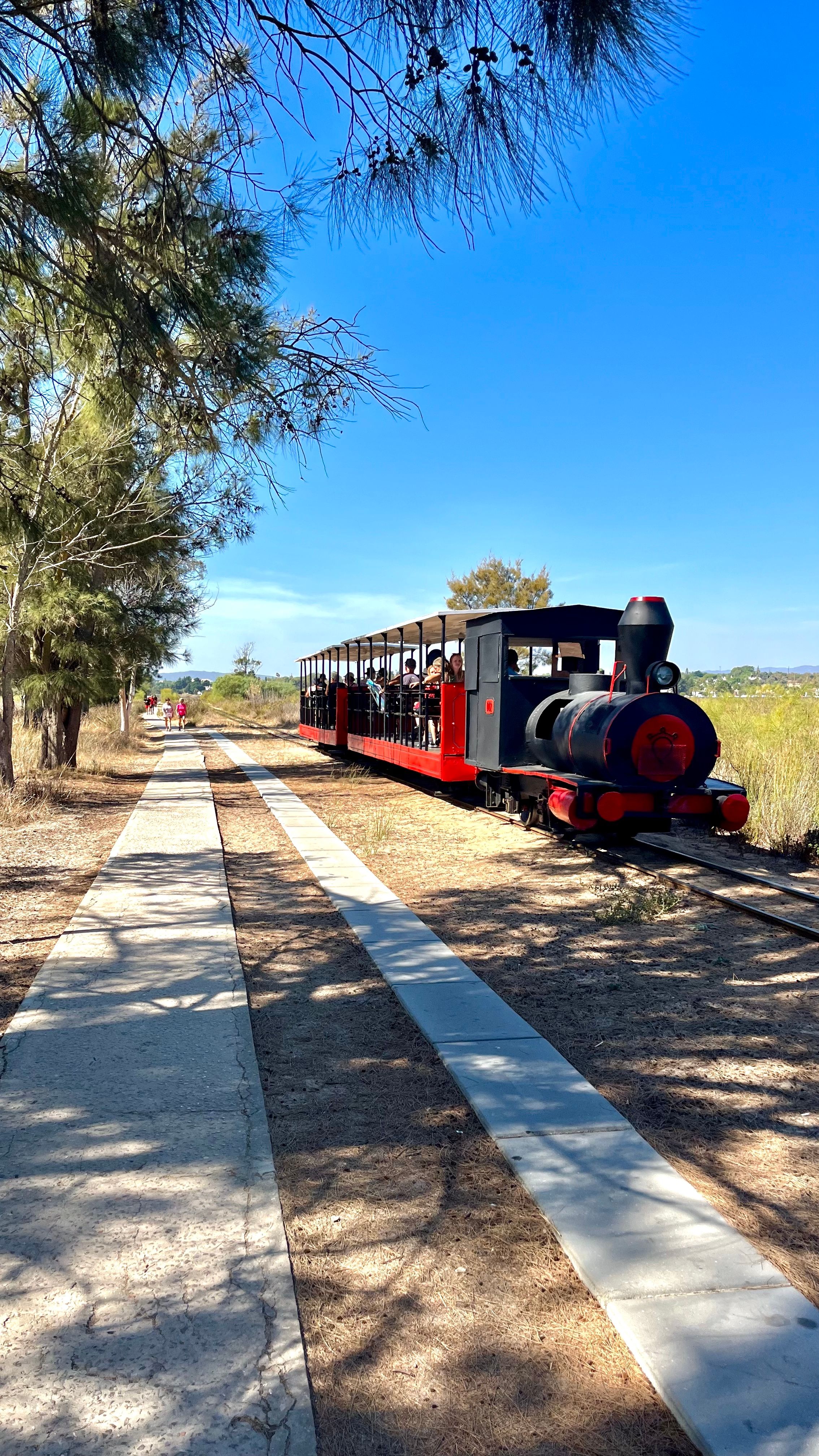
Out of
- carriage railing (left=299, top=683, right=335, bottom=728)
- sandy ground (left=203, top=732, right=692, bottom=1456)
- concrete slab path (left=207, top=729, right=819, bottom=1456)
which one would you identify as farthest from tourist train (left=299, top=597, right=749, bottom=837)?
carriage railing (left=299, top=683, right=335, bottom=728)

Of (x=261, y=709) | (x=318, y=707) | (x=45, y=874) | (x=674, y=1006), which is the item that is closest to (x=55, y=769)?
(x=45, y=874)

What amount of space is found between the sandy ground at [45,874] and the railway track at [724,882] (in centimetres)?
514

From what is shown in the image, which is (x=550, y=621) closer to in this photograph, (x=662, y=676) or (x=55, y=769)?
(x=662, y=676)

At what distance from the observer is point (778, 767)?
11.6 meters

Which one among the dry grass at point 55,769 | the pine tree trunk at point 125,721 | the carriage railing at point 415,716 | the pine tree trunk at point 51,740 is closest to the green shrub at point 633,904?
the carriage railing at point 415,716

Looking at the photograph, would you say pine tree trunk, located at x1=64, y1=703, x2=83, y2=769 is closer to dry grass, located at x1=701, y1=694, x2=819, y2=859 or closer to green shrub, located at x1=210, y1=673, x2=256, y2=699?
dry grass, located at x1=701, y1=694, x2=819, y2=859

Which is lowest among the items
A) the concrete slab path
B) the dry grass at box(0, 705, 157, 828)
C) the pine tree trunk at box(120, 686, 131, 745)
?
the concrete slab path

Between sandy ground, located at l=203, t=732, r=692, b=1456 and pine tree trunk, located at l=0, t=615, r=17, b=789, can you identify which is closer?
sandy ground, located at l=203, t=732, r=692, b=1456

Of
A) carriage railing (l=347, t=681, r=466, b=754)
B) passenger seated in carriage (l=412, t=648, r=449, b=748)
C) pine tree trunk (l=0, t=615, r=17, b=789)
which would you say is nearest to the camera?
pine tree trunk (l=0, t=615, r=17, b=789)

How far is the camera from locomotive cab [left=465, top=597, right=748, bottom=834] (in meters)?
9.31

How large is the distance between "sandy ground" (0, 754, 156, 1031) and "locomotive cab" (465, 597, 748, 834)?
15.4 ft

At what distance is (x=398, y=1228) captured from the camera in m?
3.24

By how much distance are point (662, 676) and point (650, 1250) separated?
279 inches

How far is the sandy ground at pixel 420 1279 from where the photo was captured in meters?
2.37
